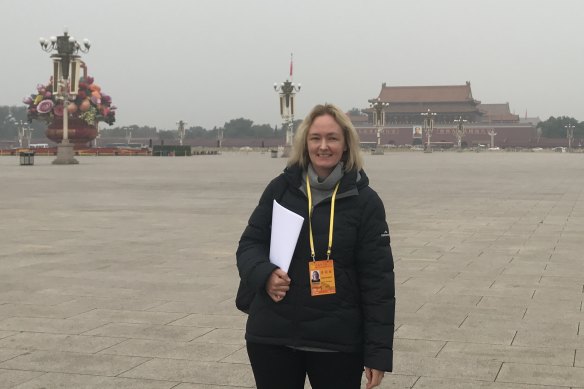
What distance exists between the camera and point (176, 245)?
9898 mm

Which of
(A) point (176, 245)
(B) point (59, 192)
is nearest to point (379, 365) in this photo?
(A) point (176, 245)

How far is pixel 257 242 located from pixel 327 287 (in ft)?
1.12

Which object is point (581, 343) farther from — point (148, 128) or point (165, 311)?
point (148, 128)

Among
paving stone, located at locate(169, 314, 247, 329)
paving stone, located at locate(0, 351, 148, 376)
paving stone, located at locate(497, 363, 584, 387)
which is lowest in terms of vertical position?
paving stone, located at locate(0, 351, 148, 376)

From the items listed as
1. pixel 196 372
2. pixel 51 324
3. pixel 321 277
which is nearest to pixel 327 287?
pixel 321 277

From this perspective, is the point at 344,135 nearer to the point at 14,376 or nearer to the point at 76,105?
the point at 14,376

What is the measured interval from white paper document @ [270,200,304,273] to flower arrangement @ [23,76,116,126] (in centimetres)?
5499

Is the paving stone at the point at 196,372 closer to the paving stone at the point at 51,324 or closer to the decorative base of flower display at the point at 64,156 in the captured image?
Result: the paving stone at the point at 51,324

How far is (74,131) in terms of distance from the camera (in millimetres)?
57219

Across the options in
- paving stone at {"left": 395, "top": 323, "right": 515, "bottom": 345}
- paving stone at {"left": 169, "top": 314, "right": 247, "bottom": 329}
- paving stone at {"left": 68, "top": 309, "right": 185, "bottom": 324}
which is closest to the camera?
paving stone at {"left": 395, "top": 323, "right": 515, "bottom": 345}

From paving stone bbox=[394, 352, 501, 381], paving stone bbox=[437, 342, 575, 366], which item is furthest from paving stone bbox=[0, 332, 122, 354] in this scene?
paving stone bbox=[437, 342, 575, 366]

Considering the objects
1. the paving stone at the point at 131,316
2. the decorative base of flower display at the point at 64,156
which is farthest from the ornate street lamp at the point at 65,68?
the paving stone at the point at 131,316

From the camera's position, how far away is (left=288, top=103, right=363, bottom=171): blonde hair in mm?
2697

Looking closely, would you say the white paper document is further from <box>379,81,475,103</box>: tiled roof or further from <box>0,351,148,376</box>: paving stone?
<box>379,81,475,103</box>: tiled roof
